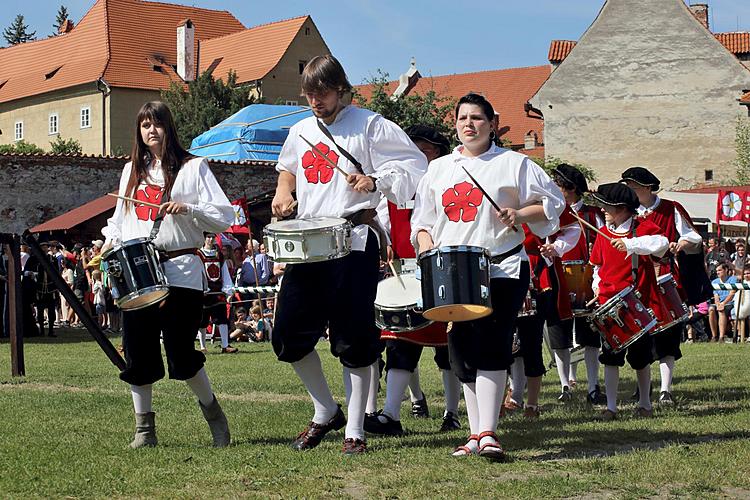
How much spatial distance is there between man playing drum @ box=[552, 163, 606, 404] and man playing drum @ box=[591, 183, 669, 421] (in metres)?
0.53

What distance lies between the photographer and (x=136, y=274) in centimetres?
702

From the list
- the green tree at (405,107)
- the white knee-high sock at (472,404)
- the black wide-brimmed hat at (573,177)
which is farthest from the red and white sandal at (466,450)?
the green tree at (405,107)

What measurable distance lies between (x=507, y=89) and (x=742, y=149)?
35.8 metres

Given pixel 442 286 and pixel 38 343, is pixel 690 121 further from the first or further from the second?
pixel 442 286

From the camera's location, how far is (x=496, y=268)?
6949 mm

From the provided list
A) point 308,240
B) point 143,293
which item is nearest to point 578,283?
point 308,240

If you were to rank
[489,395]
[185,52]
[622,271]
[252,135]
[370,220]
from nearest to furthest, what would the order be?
[489,395] → [370,220] → [622,271] → [252,135] → [185,52]

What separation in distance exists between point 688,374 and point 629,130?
50.9 metres

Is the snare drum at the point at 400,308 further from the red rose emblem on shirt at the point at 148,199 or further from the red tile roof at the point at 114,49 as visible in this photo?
the red tile roof at the point at 114,49

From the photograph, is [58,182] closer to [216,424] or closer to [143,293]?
[216,424]

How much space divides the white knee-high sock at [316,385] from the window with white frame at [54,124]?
78.8 m

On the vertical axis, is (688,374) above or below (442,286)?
below

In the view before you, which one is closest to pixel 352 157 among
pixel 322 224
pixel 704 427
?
pixel 322 224

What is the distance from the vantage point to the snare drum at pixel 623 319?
9062 millimetres
